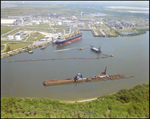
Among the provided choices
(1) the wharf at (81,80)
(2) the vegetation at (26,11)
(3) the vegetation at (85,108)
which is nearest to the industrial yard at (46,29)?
(1) the wharf at (81,80)

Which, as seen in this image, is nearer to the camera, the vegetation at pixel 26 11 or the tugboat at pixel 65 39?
the tugboat at pixel 65 39

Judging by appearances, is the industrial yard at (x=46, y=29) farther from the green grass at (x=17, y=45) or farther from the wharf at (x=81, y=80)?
the wharf at (x=81, y=80)

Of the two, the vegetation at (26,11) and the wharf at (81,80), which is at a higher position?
the vegetation at (26,11)

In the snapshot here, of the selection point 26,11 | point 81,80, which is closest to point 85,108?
point 81,80

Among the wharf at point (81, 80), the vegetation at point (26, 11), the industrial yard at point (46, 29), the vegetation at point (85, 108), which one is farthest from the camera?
the vegetation at point (26, 11)

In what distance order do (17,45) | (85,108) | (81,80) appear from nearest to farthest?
(85,108)
(81,80)
(17,45)

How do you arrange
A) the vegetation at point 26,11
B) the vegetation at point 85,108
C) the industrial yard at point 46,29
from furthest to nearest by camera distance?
the vegetation at point 26,11, the industrial yard at point 46,29, the vegetation at point 85,108

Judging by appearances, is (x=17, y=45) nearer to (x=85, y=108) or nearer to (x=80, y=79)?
(x=80, y=79)

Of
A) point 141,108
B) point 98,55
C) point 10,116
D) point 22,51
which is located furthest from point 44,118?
point 22,51

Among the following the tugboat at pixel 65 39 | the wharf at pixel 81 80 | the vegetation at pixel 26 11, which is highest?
the vegetation at pixel 26 11

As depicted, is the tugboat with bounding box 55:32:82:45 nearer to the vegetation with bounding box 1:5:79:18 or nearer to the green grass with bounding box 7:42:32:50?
the green grass with bounding box 7:42:32:50
